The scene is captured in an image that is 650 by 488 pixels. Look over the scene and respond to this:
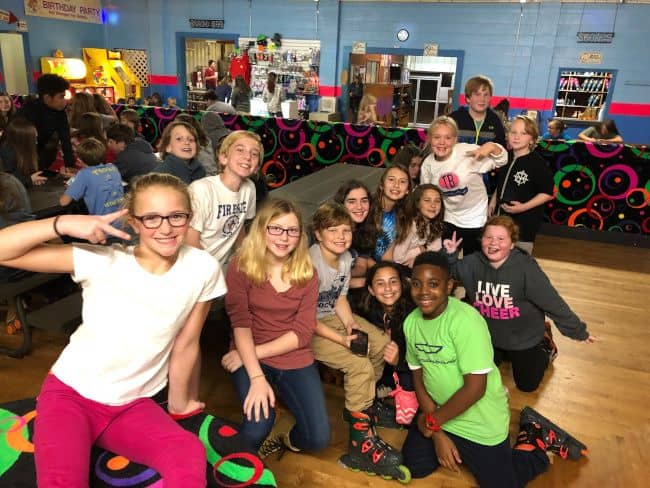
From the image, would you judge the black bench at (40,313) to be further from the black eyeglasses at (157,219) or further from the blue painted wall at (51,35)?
the blue painted wall at (51,35)

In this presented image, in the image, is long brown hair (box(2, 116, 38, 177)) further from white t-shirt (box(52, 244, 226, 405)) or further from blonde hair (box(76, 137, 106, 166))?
white t-shirt (box(52, 244, 226, 405))

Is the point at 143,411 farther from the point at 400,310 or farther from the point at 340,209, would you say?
the point at 400,310

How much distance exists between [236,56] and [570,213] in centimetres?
794

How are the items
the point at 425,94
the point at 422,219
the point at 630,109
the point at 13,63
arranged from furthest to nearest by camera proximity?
the point at 425,94
the point at 13,63
the point at 630,109
the point at 422,219

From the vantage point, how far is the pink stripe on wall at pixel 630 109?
9.12 meters

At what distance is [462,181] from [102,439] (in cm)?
253

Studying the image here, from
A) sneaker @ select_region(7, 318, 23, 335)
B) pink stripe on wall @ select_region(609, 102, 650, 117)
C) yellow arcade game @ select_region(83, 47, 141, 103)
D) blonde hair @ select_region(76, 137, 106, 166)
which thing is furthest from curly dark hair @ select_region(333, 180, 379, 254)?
yellow arcade game @ select_region(83, 47, 141, 103)

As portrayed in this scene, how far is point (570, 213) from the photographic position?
5.43m

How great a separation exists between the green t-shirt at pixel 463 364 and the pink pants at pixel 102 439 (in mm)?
1040

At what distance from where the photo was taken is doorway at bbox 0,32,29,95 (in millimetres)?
9516

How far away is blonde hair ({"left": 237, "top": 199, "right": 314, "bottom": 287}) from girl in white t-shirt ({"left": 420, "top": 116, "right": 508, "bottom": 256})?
4.69ft

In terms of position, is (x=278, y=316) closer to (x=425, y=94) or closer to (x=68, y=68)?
(x=425, y=94)

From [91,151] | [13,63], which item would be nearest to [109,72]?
[13,63]

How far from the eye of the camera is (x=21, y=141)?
3.74 m
